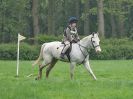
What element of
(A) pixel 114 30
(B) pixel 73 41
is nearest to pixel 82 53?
(B) pixel 73 41

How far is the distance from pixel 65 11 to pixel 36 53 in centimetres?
4015

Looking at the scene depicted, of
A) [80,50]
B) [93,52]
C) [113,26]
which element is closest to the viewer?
[80,50]

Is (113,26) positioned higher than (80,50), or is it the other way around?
(80,50)

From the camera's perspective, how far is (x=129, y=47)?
49.0m

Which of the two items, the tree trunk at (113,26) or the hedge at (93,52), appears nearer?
the hedge at (93,52)

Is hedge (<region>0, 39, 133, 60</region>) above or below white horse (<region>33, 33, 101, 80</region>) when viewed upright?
below

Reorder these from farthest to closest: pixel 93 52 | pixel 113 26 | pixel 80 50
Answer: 1. pixel 113 26
2. pixel 93 52
3. pixel 80 50

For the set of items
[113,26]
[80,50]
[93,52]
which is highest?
[80,50]

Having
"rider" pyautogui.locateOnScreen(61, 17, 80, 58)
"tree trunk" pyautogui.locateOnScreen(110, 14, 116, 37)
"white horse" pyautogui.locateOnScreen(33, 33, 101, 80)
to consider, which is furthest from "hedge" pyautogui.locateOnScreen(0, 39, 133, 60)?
"tree trunk" pyautogui.locateOnScreen(110, 14, 116, 37)

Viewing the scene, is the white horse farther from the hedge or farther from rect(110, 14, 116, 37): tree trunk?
rect(110, 14, 116, 37): tree trunk

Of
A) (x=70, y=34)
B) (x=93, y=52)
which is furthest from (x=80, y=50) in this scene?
(x=93, y=52)

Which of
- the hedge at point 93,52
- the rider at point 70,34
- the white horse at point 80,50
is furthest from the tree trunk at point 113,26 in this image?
the rider at point 70,34

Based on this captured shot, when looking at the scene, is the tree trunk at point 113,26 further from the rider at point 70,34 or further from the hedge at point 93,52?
the rider at point 70,34

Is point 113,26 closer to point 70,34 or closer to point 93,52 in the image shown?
point 93,52
